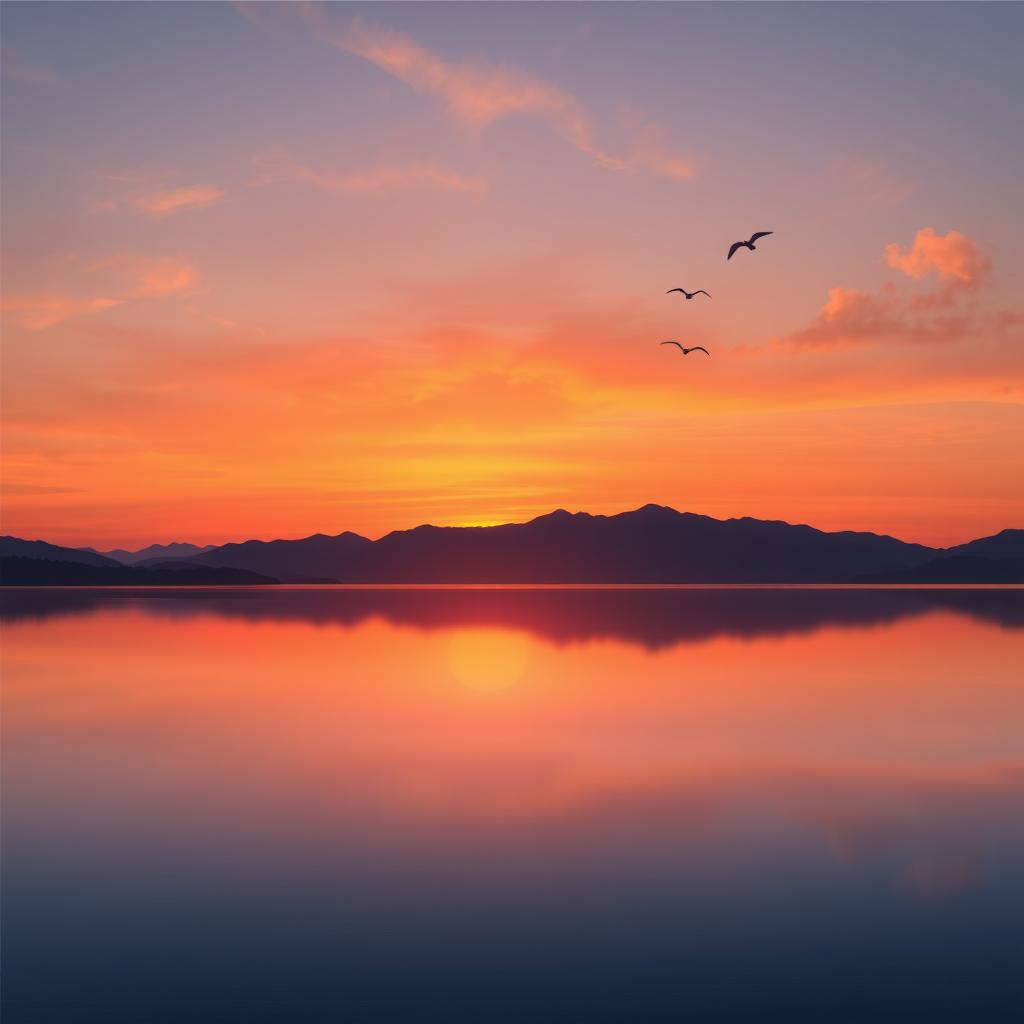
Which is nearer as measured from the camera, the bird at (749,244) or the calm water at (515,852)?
the calm water at (515,852)

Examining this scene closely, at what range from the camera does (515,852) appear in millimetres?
17047

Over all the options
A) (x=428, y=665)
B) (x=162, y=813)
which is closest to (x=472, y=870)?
(x=162, y=813)

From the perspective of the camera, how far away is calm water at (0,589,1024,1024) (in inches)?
453

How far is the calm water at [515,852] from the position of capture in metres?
11.5

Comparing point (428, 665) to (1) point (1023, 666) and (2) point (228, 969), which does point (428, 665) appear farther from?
(2) point (228, 969)

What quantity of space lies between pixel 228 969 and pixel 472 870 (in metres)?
5.05

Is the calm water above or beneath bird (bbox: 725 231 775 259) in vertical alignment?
beneath

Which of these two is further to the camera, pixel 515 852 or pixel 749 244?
pixel 749 244

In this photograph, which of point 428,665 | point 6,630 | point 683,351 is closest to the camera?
point 683,351

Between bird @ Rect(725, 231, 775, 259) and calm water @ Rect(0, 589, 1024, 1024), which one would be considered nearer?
calm water @ Rect(0, 589, 1024, 1024)

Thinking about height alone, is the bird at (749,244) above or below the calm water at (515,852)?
above

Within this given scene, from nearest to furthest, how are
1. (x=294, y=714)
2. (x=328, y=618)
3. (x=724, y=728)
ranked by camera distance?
1. (x=724, y=728)
2. (x=294, y=714)
3. (x=328, y=618)

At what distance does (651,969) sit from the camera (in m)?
12.0

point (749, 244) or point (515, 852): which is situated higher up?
point (749, 244)
